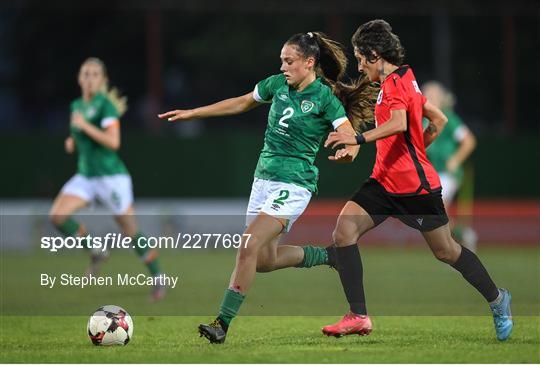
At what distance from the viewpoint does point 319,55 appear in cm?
855

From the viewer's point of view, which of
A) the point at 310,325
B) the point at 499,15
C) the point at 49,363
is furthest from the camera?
the point at 499,15

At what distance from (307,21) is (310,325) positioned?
36.7 feet

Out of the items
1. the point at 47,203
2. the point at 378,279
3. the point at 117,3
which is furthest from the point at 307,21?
the point at 378,279

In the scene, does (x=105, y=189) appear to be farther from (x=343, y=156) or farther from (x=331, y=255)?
(x=343, y=156)

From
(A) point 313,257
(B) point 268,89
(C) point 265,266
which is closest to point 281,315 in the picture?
(A) point 313,257

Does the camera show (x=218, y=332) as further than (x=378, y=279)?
No

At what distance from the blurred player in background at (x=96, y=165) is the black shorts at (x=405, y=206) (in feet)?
14.3

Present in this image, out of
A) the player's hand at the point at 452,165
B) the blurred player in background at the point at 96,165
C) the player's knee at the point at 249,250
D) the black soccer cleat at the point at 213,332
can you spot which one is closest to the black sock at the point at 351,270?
the player's knee at the point at 249,250

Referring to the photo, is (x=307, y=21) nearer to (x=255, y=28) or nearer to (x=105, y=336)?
(x=255, y=28)

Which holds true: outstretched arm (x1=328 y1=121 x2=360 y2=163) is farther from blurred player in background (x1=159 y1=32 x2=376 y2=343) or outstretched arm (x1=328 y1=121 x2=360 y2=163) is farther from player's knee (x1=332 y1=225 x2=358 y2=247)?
player's knee (x1=332 y1=225 x2=358 y2=247)

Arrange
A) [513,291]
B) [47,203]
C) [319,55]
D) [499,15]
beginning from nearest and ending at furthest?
1. [319,55]
2. [513,291]
3. [47,203]
4. [499,15]

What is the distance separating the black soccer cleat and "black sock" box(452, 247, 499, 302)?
5.67 feet

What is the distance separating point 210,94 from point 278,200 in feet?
37.9

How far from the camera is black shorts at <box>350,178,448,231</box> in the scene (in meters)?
8.20
